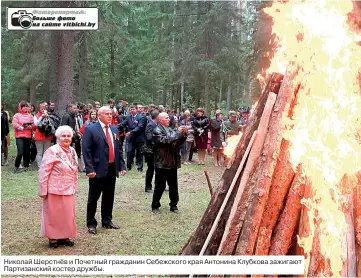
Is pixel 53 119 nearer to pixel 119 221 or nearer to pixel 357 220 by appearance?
pixel 119 221

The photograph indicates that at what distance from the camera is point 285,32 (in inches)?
147

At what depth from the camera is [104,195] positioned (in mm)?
5957

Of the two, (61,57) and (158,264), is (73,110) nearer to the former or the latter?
(61,57)

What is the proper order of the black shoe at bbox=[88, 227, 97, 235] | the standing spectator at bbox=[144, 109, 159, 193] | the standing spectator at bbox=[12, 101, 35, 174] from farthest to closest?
the standing spectator at bbox=[12, 101, 35, 174] → the standing spectator at bbox=[144, 109, 159, 193] → the black shoe at bbox=[88, 227, 97, 235]

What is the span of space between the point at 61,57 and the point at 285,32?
8233 millimetres

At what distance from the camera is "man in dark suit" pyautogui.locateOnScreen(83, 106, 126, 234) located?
5648 mm

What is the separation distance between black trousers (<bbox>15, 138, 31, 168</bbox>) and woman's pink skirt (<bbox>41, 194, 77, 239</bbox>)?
5.20m

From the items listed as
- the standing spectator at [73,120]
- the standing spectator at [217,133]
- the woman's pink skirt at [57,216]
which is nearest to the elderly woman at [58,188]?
the woman's pink skirt at [57,216]

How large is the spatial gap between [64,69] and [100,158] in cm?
606

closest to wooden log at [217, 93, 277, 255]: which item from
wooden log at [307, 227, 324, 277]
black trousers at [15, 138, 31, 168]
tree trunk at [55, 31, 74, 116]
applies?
wooden log at [307, 227, 324, 277]

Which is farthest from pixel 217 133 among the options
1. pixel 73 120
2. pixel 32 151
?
pixel 32 151

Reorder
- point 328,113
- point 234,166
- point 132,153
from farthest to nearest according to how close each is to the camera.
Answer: point 132,153 < point 234,166 < point 328,113

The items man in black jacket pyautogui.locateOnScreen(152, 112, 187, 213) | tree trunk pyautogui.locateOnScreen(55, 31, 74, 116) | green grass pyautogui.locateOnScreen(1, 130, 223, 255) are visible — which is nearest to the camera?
green grass pyautogui.locateOnScreen(1, 130, 223, 255)

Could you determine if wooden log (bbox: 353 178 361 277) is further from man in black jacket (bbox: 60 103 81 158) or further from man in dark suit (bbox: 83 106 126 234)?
man in black jacket (bbox: 60 103 81 158)
